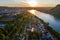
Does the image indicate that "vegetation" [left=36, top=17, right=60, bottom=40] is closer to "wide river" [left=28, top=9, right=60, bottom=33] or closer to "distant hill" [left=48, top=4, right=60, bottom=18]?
"wide river" [left=28, top=9, right=60, bottom=33]

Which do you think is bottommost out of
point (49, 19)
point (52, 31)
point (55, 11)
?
point (52, 31)

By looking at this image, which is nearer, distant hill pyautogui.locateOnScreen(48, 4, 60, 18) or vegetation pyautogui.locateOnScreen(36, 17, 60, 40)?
vegetation pyautogui.locateOnScreen(36, 17, 60, 40)

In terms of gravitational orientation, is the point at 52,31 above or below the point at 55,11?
below

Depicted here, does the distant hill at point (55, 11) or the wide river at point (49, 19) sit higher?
the distant hill at point (55, 11)

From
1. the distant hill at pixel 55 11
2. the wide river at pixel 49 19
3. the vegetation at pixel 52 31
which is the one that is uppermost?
the distant hill at pixel 55 11

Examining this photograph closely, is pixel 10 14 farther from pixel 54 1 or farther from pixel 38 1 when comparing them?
pixel 54 1

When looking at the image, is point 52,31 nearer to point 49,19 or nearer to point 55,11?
point 49,19

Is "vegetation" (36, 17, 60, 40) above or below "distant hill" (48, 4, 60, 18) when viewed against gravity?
below

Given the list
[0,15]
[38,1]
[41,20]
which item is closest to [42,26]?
[41,20]

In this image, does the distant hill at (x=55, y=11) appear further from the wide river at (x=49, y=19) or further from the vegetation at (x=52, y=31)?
the vegetation at (x=52, y=31)

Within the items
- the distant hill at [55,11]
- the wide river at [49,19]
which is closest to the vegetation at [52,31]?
the wide river at [49,19]

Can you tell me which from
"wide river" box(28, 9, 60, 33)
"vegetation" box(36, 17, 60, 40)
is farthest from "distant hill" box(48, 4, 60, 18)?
"vegetation" box(36, 17, 60, 40)

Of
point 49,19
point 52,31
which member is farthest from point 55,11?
point 52,31
